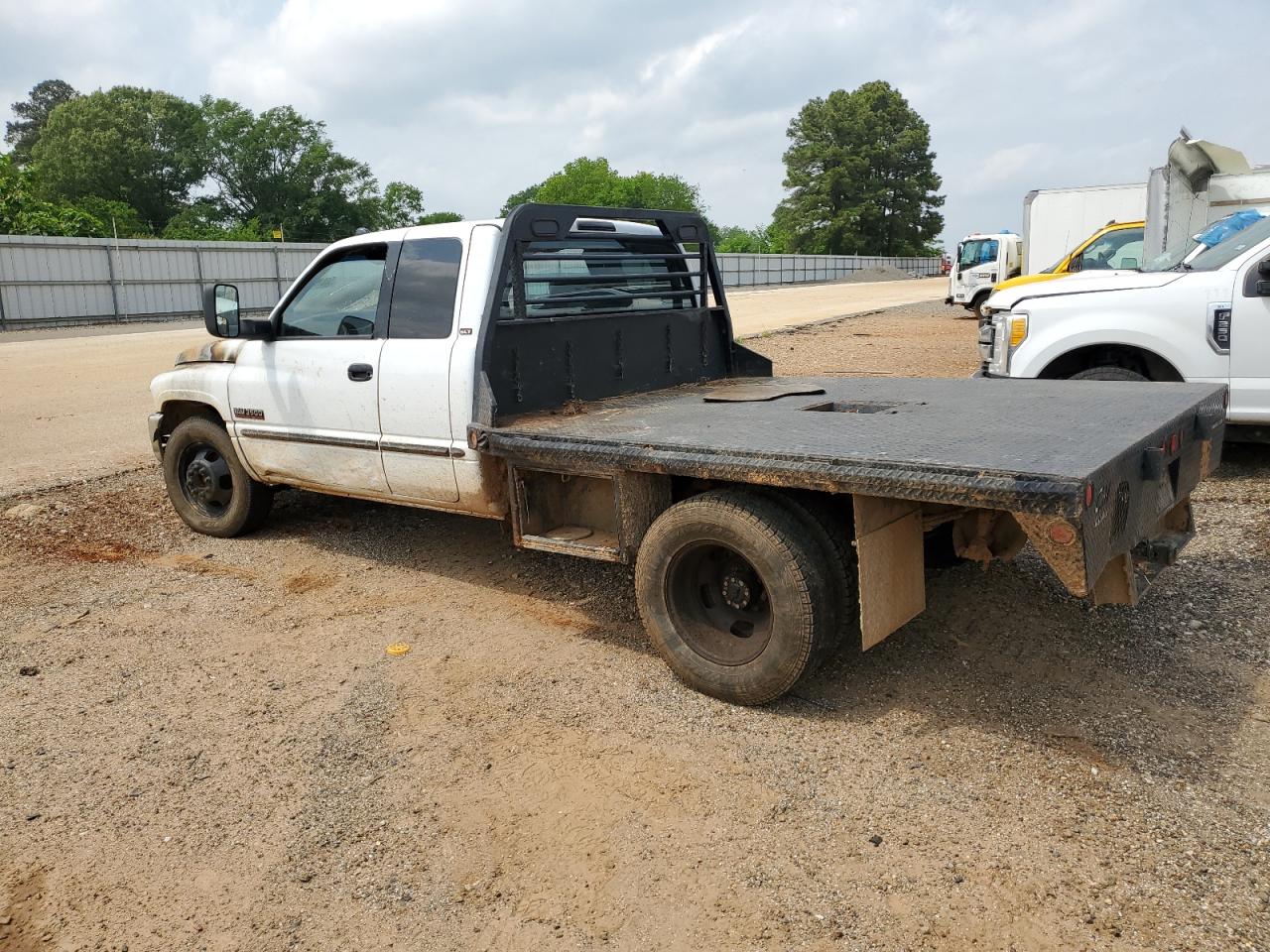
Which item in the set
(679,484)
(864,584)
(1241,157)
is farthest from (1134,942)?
(1241,157)

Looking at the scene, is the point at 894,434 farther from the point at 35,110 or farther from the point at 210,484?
the point at 35,110

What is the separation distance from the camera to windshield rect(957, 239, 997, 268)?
26.3m

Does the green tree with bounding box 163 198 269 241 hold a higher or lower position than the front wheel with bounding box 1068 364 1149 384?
higher

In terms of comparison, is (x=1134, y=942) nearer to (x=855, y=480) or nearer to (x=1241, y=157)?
(x=855, y=480)

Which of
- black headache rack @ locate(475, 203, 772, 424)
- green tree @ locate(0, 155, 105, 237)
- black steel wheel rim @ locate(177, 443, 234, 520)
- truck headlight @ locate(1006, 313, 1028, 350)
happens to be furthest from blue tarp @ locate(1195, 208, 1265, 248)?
green tree @ locate(0, 155, 105, 237)

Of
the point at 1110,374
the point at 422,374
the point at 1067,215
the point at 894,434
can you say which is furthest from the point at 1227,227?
the point at 1067,215

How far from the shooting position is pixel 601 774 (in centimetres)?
346

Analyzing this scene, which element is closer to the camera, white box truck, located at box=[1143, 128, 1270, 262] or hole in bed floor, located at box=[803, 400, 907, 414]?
hole in bed floor, located at box=[803, 400, 907, 414]

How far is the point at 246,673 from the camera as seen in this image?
14.4ft

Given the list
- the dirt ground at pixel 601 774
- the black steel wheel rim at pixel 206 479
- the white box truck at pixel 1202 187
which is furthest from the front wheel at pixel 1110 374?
the black steel wheel rim at pixel 206 479

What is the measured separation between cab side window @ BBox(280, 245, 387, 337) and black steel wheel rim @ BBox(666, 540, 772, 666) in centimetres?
231

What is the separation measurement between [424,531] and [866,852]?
406 centimetres

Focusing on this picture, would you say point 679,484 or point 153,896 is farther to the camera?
point 679,484

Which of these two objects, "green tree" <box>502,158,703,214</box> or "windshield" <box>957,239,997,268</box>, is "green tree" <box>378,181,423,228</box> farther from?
"windshield" <box>957,239,997,268</box>
